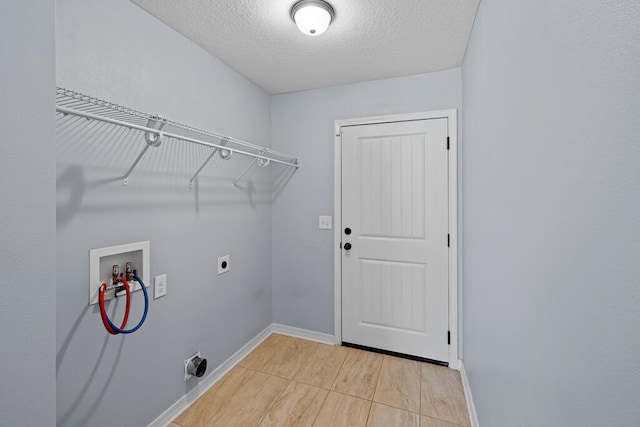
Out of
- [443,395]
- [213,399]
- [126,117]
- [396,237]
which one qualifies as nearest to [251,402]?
[213,399]

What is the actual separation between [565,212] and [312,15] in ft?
4.87

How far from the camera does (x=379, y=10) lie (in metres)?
1.53

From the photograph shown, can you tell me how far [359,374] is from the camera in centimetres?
212

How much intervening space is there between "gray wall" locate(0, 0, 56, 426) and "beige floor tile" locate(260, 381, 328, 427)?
129 centimetres

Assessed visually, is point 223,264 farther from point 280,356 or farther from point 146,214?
point 280,356

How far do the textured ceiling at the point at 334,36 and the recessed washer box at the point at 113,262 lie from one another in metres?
1.30

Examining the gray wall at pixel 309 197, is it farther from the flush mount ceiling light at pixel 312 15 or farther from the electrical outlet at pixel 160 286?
the electrical outlet at pixel 160 286

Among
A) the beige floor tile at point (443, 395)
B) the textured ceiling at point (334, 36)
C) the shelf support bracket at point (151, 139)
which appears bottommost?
the beige floor tile at point (443, 395)

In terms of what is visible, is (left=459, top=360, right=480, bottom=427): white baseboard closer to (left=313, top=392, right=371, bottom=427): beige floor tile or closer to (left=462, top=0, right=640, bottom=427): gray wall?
(left=462, top=0, right=640, bottom=427): gray wall

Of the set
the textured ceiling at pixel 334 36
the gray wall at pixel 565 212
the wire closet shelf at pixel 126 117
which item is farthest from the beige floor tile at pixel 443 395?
the textured ceiling at pixel 334 36

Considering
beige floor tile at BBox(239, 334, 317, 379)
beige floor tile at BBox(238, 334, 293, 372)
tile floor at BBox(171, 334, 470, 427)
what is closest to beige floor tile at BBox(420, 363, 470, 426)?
tile floor at BBox(171, 334, 470, 427)

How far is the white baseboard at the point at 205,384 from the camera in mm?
1646

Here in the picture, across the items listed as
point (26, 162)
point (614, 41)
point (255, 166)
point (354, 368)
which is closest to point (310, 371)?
point (354, 368)

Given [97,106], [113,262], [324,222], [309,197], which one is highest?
[97,106]
